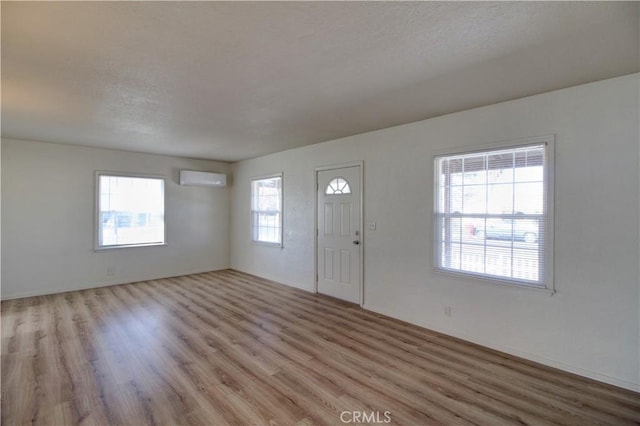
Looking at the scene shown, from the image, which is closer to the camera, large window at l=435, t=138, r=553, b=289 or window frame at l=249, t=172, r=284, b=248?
large window at l=435, t=138, r=553, b=289

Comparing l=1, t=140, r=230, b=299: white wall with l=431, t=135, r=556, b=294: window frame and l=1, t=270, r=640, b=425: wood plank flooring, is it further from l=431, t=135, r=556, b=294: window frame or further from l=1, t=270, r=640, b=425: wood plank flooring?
l=431, t=135, r=556, b=294: window frame

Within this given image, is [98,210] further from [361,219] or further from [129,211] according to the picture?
[361,219]

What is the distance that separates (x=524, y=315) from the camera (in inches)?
117

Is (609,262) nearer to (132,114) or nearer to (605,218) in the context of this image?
(605,218)

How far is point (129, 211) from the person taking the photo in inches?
230

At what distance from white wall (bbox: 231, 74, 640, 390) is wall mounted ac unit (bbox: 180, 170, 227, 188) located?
11.7 feet

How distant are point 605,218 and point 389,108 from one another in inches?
82.8

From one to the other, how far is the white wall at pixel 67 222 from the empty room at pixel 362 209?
36 mm

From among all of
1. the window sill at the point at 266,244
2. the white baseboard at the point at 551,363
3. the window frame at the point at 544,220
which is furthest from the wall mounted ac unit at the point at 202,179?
the white baseboard at the point at 551,363

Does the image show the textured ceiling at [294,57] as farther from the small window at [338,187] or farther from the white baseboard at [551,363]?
the white baseboard at [551,363]

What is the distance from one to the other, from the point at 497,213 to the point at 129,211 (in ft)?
19.6

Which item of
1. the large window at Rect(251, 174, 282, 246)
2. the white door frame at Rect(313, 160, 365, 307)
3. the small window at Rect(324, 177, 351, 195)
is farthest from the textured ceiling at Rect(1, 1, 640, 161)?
the large window at Rect(251, 174, 282, 246)

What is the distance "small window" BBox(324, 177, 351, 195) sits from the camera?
4.73 meters

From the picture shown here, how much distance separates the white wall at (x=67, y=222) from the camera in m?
4.75
